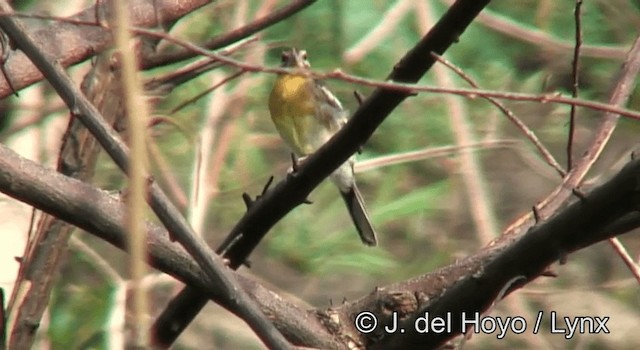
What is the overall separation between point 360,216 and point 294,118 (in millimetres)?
411

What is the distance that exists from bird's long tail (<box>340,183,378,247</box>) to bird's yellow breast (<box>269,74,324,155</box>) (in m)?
0.19

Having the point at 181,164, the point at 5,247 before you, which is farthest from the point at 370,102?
the point at 181,164

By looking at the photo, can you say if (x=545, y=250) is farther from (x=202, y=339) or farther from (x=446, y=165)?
(x=202, y=339)

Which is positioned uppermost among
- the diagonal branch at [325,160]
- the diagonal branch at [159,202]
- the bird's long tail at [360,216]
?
the bird's long tail at [360,216]

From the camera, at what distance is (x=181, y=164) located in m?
3.69

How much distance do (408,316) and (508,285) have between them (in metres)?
0.26

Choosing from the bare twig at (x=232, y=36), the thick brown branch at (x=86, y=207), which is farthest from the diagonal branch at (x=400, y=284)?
the bare twig at (x=232, y=36)

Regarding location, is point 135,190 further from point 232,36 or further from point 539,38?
point 539,38

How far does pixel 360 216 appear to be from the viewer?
334 cm

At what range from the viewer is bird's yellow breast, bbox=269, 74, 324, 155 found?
3.56 metres

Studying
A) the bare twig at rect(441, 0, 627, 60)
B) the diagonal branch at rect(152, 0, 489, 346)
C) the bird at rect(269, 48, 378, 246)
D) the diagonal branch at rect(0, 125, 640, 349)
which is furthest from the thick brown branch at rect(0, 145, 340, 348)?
the bare twig at rect(441, 0, 627, 60)

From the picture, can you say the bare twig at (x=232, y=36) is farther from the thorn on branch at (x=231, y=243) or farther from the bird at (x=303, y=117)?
the bird at (x=303, y=117)

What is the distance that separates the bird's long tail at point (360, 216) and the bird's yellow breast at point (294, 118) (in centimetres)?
19

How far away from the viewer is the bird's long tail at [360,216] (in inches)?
127
